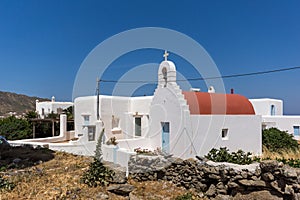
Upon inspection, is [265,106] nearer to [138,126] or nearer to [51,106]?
[138,126]

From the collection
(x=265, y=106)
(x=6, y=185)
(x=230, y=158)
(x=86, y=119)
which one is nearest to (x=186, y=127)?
(x=230, y=158)

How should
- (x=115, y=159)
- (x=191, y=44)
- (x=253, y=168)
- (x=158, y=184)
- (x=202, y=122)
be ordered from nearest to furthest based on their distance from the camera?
(x=253, y=168) < (x=158, y=184) < (x=115, y=159) < (x=202, y=122) < (x=191, y=44)

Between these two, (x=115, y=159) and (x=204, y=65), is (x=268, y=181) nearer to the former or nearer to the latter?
(x=115, y=159)

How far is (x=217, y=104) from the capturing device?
44.8 ft

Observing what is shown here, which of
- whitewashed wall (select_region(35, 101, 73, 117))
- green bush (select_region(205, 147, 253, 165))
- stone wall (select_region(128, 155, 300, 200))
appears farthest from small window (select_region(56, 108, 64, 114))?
green bush (select_region(205, 147, 253, 165))

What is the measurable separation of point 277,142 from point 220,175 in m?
12.5

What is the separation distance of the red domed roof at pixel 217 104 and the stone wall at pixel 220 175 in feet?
15.4

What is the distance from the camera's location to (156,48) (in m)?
14.2

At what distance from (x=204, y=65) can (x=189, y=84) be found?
217cm

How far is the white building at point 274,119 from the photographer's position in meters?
26.7

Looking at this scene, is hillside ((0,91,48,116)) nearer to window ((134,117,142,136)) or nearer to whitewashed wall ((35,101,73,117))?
whitewashed wall ((35,101,73,117))

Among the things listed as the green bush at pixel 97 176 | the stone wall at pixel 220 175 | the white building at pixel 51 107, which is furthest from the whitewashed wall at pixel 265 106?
the green bush at pixel 97 176

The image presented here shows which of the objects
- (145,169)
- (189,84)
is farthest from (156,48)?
(145,169)

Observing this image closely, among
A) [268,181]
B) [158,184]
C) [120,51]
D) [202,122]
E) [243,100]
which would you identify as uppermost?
[120,51]
